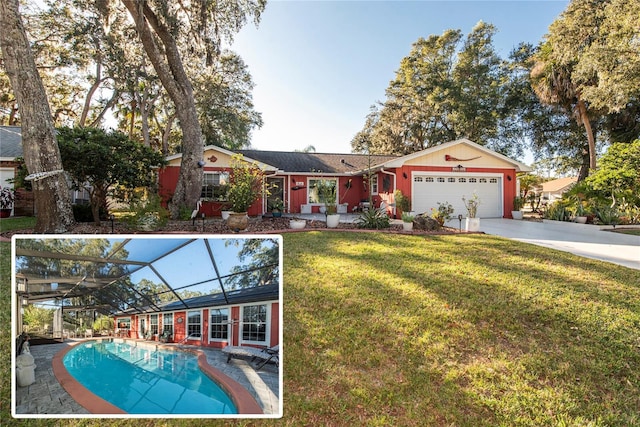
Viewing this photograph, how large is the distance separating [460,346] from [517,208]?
13.0m

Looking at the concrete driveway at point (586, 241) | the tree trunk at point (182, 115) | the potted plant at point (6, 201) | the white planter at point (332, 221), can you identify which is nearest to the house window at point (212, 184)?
the tree trunk at point (182, 115)

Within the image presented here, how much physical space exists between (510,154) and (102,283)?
25753mm

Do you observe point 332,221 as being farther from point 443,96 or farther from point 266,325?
point 443,96

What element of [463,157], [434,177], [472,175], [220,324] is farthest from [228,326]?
[472,175]

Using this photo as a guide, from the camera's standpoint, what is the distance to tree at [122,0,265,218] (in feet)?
34.3

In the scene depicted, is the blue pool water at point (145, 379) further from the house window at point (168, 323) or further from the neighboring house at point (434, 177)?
the neighboring house at point (434, 177)

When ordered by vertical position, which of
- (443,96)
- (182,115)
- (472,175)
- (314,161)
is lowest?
(472,175)

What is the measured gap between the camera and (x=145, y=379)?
1.10m

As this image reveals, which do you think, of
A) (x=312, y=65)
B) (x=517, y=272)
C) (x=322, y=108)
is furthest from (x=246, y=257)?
(x=322, y=108)

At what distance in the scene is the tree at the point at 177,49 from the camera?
1047 centimetres

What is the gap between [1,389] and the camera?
7.12 ft

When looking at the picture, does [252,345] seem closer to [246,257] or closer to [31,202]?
[246,257]

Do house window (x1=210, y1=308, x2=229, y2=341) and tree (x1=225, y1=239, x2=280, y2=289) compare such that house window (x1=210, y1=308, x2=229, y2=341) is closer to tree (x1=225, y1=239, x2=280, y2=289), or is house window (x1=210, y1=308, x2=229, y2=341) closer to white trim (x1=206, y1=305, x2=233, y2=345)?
white trim (x1=206, y1=305, x2=233, y2=345)

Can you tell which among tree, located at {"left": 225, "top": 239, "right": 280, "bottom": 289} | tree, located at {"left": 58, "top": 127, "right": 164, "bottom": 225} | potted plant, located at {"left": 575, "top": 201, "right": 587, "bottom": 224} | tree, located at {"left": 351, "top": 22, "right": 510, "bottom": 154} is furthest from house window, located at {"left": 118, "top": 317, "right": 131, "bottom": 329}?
tree, located at {"left": 351, "top": 22, "right": 510, "bottom": 154}
